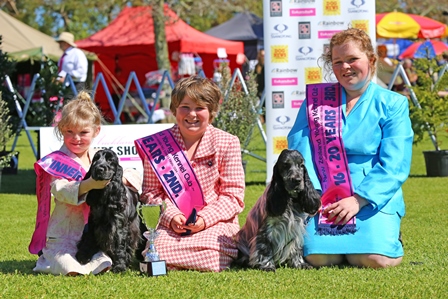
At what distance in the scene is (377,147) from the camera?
15.0ft

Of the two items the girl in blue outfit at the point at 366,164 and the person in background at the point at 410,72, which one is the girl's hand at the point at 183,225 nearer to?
A: the girl in blue outfit at the point at 366,164

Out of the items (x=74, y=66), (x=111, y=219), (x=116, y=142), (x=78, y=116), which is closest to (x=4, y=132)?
(x=116, y=142)

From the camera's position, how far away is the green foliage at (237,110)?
9242 mm

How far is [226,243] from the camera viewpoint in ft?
15.0

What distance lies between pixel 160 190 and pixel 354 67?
4.58ft

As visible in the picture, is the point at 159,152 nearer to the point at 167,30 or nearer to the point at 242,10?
the point at 167,30

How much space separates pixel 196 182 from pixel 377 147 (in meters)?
1.11

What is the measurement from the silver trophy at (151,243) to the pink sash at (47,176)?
43 cm

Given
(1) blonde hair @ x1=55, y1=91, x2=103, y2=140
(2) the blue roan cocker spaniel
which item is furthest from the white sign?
(2) the blue roan cocker spaniel

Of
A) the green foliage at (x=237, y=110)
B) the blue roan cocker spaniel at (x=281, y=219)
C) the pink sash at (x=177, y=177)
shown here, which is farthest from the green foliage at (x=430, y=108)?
the pink sash at (x=177, y=177)

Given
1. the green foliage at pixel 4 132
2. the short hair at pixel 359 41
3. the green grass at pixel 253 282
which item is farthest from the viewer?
the green foliage at pixel 4 132

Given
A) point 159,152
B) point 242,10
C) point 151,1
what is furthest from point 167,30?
point 159,152

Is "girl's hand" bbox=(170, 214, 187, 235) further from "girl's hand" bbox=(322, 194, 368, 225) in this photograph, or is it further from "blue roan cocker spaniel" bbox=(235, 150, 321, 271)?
"girl's hand" bbox=(322, 194, 368, 225)

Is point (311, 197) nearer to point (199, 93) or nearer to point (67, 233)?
point (199, 93)
